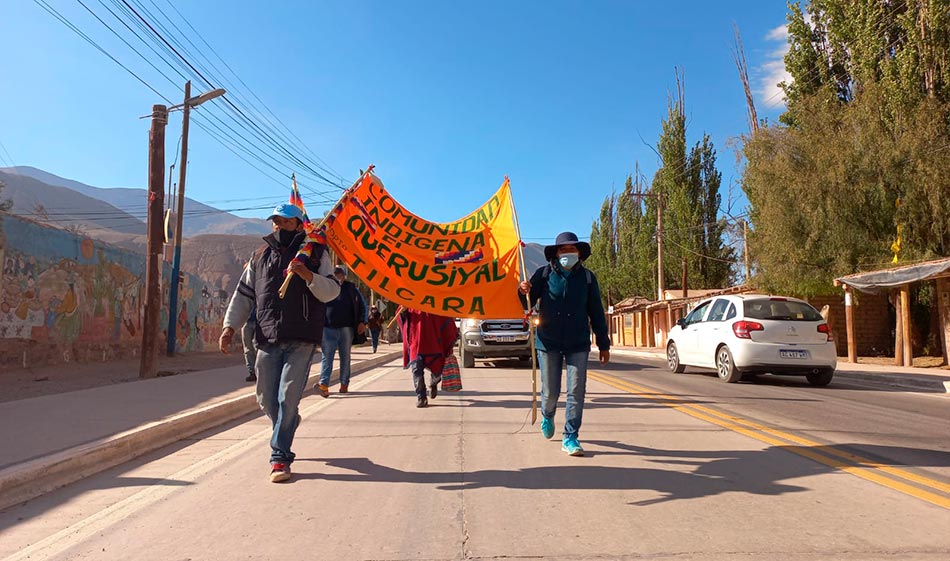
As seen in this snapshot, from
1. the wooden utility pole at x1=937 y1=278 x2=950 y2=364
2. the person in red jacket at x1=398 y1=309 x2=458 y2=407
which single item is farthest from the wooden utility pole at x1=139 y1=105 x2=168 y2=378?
the wooden utility pole at x1=937 y1=278 x2=950 y2=364

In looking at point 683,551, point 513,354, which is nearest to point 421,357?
point 683,551

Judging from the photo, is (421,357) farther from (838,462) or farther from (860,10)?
(860,10)

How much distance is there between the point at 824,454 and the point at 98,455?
237 inches

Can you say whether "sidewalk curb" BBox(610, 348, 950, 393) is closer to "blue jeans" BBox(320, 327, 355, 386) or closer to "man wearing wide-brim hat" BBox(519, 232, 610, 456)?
"man wearing wide-brim hat" BBox(519, 232, 610, 456)

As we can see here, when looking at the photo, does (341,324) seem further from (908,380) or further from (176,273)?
(176,273)

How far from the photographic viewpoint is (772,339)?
1142 centimetres

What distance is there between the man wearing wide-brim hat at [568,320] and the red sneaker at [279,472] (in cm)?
220

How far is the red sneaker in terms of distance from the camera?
4.78 m

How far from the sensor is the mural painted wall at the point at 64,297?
1264 cm

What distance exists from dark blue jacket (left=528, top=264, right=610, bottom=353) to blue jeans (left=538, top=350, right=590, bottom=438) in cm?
7

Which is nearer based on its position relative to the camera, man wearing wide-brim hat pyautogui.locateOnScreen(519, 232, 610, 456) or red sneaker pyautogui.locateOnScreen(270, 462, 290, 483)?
red sneaker pyautogui.locateOnScreen(270, 462, 290, 483)

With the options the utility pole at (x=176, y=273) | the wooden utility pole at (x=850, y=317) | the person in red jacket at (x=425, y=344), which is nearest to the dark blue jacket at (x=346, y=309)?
the person in red jacket at (x=425, y=344)

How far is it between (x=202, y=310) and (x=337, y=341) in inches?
635

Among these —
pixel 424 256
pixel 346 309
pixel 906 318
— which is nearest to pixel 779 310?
pixel 346 309
